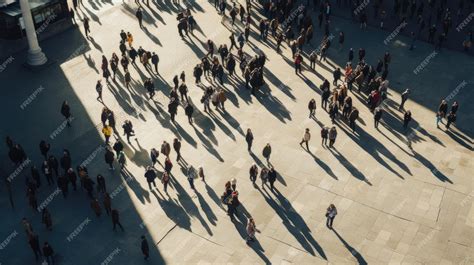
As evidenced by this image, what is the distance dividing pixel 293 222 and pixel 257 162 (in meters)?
4.66

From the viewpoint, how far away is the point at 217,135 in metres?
34.2

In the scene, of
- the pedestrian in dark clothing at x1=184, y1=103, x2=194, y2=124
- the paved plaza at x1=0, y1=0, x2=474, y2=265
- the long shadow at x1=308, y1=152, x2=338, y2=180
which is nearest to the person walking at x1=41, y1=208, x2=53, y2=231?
the paved plaza at x1=0, y1=0, x2=474, y2=265

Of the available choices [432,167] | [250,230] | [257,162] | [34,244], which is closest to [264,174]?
[257,162]

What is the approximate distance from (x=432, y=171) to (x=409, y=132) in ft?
11.5

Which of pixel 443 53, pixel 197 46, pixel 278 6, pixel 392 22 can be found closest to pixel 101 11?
pixel 197 46

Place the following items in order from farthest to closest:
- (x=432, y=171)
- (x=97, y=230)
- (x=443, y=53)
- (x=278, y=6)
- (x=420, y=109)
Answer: (x=278, y=6) → (x=443, y=53) → (x=420, y=109) → (x=432, y=171) → (x=97, y=230)

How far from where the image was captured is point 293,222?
28.4 metres

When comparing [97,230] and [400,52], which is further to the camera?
[400,52]

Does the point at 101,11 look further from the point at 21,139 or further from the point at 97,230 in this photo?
the point at 97,230

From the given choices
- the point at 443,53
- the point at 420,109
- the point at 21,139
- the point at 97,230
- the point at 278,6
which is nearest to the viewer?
the point at 97,230

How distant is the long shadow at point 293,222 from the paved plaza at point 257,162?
0.06 m

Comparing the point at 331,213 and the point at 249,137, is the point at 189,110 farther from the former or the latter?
the point at 331,213

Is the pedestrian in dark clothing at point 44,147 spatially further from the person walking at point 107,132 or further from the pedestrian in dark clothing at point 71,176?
the person walking at point 107,132

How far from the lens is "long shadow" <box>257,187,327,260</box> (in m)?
27.2
